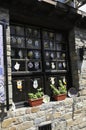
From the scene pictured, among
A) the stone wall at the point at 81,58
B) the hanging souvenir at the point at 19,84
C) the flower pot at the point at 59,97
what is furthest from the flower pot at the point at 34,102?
the stone wall at the point at 81,58

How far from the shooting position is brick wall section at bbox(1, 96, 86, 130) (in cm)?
420

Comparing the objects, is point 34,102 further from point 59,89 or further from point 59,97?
point 59,89

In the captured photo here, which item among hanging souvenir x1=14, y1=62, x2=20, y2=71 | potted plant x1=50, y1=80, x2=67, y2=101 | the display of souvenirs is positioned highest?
the display of souvenirs

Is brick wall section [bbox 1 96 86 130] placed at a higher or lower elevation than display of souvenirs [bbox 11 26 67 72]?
lower

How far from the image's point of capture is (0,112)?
3.91 meters

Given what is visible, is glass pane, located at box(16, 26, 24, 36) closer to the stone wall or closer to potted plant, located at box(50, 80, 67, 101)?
potted plant, located at box(50, 80, 67, 101)

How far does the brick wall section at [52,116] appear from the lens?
4198 mm

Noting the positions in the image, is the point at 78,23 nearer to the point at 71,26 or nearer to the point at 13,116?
the point at 71,26

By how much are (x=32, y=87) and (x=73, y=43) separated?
1.75 m

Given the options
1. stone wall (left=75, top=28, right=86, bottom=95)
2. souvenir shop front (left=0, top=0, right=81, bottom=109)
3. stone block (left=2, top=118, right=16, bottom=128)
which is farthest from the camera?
stone wall (left=75, top=28, right=86, bottom=95)

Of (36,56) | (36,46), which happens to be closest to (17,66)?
(36,56)

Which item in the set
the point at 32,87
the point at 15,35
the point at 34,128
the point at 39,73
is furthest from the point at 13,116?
the point at 15,35

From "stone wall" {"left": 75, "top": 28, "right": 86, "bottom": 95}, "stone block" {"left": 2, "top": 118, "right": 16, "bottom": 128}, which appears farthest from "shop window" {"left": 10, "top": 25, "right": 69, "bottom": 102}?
"stone block" {"left": 2, "top": 118, "right": 16, "bottom": 128}

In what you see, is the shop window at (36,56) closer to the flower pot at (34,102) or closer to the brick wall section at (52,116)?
the flower pot at (34,102)
